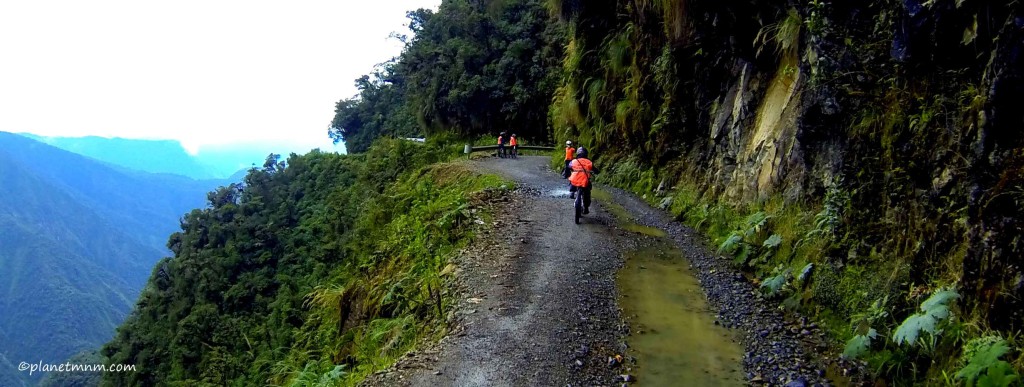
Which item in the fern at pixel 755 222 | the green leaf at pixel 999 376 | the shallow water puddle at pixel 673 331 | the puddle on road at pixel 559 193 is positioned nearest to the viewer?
the green leaf at pixel 999 376

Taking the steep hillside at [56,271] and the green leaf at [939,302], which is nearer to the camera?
the green leaf at [939,302]

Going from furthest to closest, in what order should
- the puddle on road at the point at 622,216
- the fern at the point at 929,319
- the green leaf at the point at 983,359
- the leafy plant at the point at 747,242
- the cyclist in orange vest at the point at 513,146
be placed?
the cyclist in orange vest at the point at 513,146 < the puddle on road at the point at 622,216 < the leafy plant at the point at 747,242 < the fern at the point at 929,319 < the green leaf at the point at 983,359

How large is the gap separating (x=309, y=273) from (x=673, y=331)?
81.4ft

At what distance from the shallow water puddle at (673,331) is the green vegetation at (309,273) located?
8.06ft

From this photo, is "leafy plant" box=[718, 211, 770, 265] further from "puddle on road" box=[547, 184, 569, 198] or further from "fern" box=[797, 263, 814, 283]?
"puddle on road" box=[547, 184, 569, 198]

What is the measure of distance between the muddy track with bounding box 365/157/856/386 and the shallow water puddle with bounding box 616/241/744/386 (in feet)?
0.46

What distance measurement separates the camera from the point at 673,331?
634 centimetres

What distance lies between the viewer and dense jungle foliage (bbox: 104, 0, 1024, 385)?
457 centimetres

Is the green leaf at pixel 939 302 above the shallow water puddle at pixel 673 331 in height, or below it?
above

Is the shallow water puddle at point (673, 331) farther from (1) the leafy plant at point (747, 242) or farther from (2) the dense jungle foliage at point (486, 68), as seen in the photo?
(2) the dense jungle foliage at point (486, 68)

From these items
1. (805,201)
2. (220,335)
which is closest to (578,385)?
(805,201)

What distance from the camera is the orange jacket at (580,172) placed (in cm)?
1134

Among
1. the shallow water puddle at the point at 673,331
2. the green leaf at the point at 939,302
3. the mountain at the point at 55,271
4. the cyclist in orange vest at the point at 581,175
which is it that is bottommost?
the mountain at the point at 55,271

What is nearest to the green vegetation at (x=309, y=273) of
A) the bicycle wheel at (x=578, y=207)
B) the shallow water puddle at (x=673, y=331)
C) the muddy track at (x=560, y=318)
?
the muddy track at (x=560, y=318)
